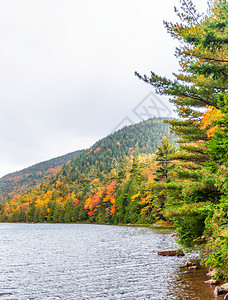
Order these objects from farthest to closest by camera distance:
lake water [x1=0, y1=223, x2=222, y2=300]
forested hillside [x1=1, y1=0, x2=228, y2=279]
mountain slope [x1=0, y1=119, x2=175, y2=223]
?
mountain slope [x1=0, y1=119, x2=175, y2=223] → lake water [x1=0, y1=223, x2=222, y2=300] → forested hillside [x1=1, y1=0, x2=228, y2=279]

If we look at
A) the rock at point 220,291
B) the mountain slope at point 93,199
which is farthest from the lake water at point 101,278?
the mountain slope at point 93,199

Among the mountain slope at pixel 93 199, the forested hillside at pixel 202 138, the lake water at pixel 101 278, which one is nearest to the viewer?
the forested hillside at pixel 202 138

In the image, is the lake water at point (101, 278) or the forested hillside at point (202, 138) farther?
the lake water at point (101, 278)

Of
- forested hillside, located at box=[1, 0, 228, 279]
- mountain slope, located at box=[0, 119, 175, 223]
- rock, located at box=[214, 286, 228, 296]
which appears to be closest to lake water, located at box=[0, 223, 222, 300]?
rock, located at box=[214, 286, 228, 296]

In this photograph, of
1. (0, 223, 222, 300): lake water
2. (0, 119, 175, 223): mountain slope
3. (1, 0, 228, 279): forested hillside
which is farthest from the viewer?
(0, 119, 175, 223): mountain slope

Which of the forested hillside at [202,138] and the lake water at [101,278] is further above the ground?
the forested hillside at [202,138]

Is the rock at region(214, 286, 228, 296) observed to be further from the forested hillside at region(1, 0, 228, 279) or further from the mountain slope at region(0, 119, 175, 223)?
the mountain slope at region(0, 119, 175, 223)

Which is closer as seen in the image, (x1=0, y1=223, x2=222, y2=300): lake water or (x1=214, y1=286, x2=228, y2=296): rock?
(x1=214, y1=286, x2=228, y2=296): rock

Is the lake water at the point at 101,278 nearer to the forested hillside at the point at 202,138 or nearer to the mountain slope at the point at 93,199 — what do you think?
the forested hillside at the point at 202,138

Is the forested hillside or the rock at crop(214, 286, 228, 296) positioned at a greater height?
the forested hillside

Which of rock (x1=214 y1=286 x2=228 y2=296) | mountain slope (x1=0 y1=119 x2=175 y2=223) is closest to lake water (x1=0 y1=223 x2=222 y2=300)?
rock (x1=214 y1=286 x2=228 y2=296)

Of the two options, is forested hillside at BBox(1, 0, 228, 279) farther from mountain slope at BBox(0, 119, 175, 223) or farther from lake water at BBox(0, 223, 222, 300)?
mountain slope at BBox(0, 119, 175, 223)

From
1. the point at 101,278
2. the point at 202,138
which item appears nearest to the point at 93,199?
the point at 202,138

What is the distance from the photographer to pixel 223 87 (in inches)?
619
